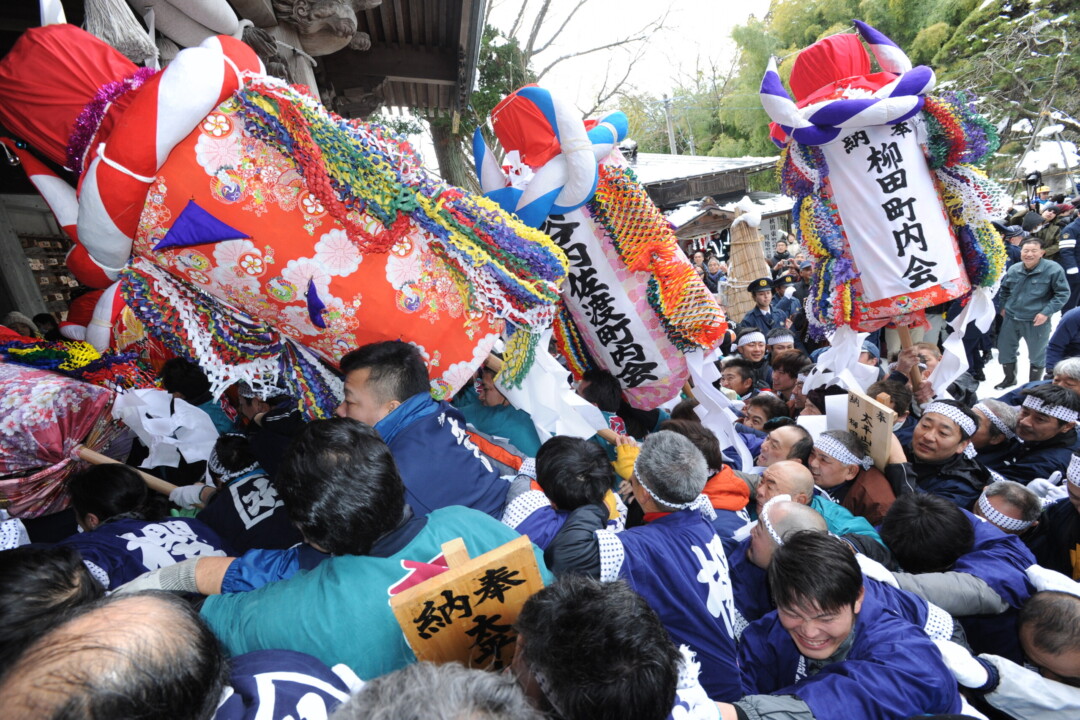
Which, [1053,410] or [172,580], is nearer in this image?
[172,580]

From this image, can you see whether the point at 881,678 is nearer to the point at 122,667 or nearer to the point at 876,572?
the point at 876,572

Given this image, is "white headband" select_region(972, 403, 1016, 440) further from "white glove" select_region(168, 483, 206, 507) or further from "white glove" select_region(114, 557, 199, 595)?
"white glove" select_region(168, 483, 206, 507)

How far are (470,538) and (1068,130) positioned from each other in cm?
2307

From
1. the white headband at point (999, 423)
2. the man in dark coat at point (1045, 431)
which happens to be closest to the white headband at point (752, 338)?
the white headband at point (999, 423)

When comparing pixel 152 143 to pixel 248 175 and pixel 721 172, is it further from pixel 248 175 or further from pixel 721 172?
pixel 721 172

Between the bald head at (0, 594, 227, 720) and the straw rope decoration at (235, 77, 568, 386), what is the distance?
114 cm

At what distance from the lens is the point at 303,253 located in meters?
1.68

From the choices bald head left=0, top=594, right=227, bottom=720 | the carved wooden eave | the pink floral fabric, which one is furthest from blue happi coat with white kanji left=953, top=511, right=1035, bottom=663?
the carved wooden eave

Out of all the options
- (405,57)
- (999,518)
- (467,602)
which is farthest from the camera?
(405,57)

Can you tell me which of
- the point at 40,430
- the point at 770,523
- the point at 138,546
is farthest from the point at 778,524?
the point at 40,430

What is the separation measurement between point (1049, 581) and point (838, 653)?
0.86m

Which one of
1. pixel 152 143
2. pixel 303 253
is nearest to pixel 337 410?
pixel 303 253

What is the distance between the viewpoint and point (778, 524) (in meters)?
2.01

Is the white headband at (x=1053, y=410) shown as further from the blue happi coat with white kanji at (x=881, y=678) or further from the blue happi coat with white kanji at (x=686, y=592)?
the blue happi coat with white kanji at (x=686, y=592)
